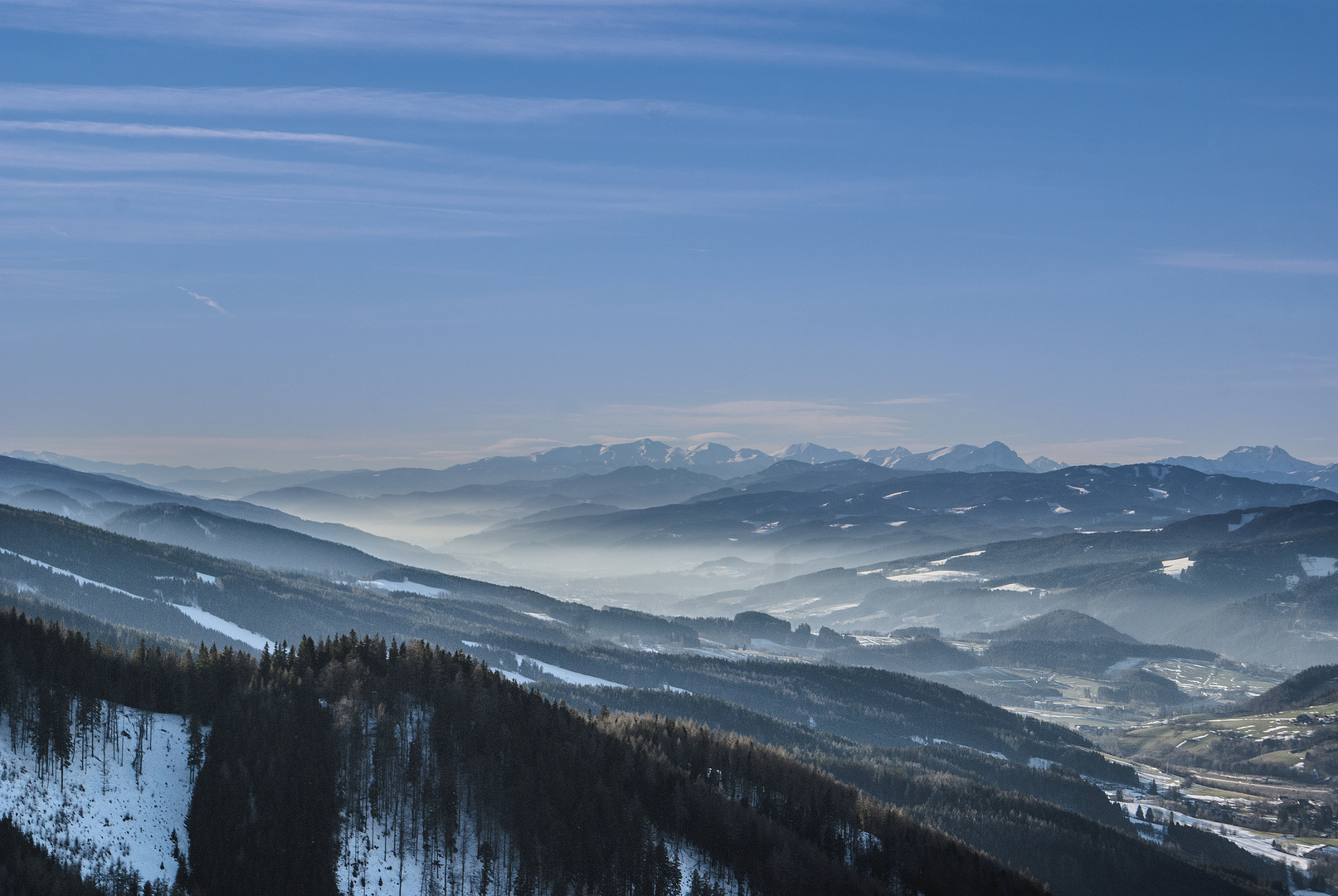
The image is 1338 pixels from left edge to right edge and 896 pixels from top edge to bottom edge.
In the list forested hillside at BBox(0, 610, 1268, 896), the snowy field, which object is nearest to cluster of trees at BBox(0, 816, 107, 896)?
the snowy field

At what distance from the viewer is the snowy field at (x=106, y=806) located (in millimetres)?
103188

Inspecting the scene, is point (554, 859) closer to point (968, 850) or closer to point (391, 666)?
point (391, 666)

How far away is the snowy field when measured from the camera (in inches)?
4063

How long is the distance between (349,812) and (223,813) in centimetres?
1571

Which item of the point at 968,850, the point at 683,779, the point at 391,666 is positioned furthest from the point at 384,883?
the point at 968,850

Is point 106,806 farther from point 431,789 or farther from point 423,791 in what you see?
point 431,789

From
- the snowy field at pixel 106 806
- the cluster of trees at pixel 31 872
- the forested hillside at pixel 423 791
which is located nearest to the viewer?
the cluster of trees at pixel 31 872

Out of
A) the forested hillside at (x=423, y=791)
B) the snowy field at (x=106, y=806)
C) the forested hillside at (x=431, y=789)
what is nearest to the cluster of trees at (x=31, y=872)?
the snowy field at (x=106, y=806)

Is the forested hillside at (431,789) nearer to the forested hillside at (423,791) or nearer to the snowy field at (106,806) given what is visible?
the forested hillside at (423,791)

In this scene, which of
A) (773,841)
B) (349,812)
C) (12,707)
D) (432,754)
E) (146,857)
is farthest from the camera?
(773,841)

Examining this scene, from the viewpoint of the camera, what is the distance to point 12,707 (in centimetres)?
11388

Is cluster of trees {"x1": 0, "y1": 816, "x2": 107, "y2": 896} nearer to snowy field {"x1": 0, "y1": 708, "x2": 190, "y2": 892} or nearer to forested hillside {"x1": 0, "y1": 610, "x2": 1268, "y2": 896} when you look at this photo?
snowy field {"x1": 0, "y1": 708, "x2": 190, "y2": 892}

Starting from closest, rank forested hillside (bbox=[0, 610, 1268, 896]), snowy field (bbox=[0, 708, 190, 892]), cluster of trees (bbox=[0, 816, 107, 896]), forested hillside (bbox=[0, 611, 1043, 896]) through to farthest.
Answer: cluster of trees (bbox=[0, 816, 107, 896]) → snowy field (bbox=[0, 708, 190, 892]) → forested hillside (bbox=[0, 610, 1268, 896]) → forested hillside (bbox=[0, 611, 1043, 896])

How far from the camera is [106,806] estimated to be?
11088 cm
